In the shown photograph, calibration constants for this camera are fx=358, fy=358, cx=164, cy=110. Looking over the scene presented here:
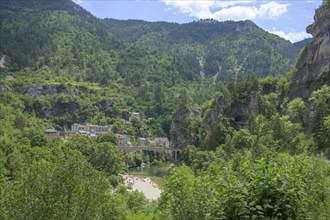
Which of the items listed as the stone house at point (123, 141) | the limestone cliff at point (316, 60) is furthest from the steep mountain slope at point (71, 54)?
the limestone cliff at point (316, 60)

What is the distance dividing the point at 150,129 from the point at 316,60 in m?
79.4

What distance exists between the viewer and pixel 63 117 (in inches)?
5012

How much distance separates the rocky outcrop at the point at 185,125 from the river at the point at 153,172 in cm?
807

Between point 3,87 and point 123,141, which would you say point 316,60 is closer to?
point 123,141

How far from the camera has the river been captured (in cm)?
8138

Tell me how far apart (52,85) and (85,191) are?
123772mm

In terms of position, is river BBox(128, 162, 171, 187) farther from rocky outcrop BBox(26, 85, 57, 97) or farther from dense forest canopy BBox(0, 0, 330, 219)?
rocky outcrop BBox(26, 85, 57, 97)

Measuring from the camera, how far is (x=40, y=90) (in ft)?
429

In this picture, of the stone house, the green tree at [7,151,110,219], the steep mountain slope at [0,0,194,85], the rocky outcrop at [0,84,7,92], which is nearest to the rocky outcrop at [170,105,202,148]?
the stone house

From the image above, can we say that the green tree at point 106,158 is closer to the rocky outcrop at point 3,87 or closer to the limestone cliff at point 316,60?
the limestone cliff at point 316,60

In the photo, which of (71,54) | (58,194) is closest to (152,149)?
(71,54)

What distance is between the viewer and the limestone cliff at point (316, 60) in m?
58.1

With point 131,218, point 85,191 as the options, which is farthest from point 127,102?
point 85,191

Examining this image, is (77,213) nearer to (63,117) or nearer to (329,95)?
(329,95)
